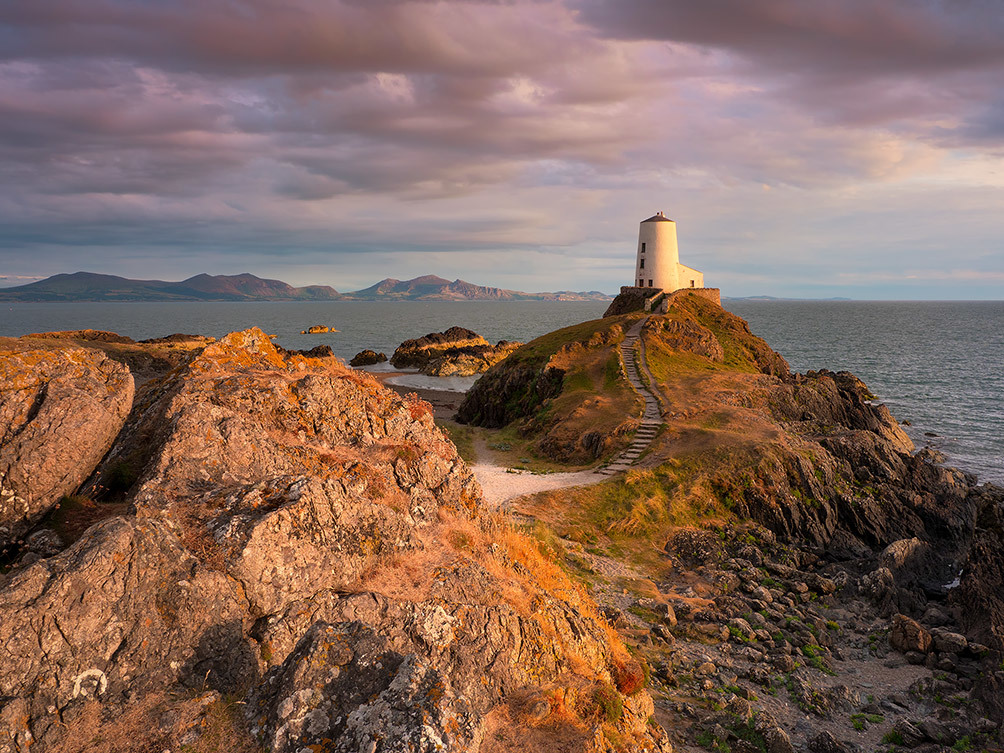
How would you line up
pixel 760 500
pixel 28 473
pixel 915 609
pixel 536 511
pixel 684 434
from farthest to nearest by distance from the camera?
pixel 684 434 → pixel 760 500 → pixel 536 511 → pixel 915 609 → pixel 28 473

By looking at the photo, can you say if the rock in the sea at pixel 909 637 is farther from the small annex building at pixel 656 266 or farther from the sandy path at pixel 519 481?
the small annex building at pixel 656 266

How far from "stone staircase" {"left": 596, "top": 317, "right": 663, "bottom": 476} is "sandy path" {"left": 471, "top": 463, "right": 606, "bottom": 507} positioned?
5.25ft

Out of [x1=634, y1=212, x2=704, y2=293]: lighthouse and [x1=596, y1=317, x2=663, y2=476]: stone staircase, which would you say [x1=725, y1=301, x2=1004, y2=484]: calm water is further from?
[x1=634, y1=212, x2=704, y2=293]: lighthouse

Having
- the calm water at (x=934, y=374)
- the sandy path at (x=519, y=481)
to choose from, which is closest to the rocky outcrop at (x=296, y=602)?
the sandy path at (x=519, y=481)

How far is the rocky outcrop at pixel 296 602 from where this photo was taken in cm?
789

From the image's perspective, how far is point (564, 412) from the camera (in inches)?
1815

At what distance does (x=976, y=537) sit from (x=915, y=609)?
8.97 m

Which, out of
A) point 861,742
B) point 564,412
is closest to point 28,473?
point 861,742

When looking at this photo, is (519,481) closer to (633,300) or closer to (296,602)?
(296,602)

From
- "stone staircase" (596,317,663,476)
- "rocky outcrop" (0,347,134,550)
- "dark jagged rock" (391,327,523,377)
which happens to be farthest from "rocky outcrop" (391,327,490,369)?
"rocky outcrop" (0,347,134,550)

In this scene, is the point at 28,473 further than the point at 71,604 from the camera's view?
Yes

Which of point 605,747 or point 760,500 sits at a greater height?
point 605,747

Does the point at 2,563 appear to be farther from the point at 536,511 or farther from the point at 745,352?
the point at 745,352

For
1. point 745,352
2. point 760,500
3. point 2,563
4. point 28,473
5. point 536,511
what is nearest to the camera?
point 2,563
